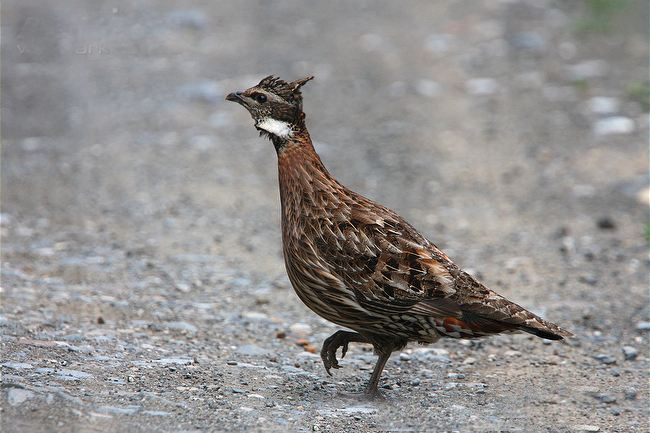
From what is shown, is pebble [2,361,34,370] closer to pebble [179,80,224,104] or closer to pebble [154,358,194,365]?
pebble [154,358,194,365]

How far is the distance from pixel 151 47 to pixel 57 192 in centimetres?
480

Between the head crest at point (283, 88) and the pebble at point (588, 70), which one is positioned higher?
the pebble at point (588, 70)

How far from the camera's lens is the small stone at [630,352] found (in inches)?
257

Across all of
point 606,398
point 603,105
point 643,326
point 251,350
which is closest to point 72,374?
point 251,350

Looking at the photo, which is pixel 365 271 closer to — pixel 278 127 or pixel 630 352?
pixel 278 127

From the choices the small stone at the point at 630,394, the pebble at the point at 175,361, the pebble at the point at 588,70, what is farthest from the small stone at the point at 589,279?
the pebble at the point at 588,70

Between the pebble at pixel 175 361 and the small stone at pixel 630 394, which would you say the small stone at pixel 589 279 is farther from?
the pebble at pixel 175 361

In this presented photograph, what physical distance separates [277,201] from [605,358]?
3.85m

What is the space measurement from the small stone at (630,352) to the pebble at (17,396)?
376cm

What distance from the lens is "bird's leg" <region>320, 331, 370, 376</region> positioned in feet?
19.1

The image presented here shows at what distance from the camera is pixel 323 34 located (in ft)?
46.9

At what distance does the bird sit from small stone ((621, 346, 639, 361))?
3.63 ft

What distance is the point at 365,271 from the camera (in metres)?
5.52

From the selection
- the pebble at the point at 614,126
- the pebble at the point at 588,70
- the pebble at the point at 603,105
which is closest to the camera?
the pebble at the point at 614,126
